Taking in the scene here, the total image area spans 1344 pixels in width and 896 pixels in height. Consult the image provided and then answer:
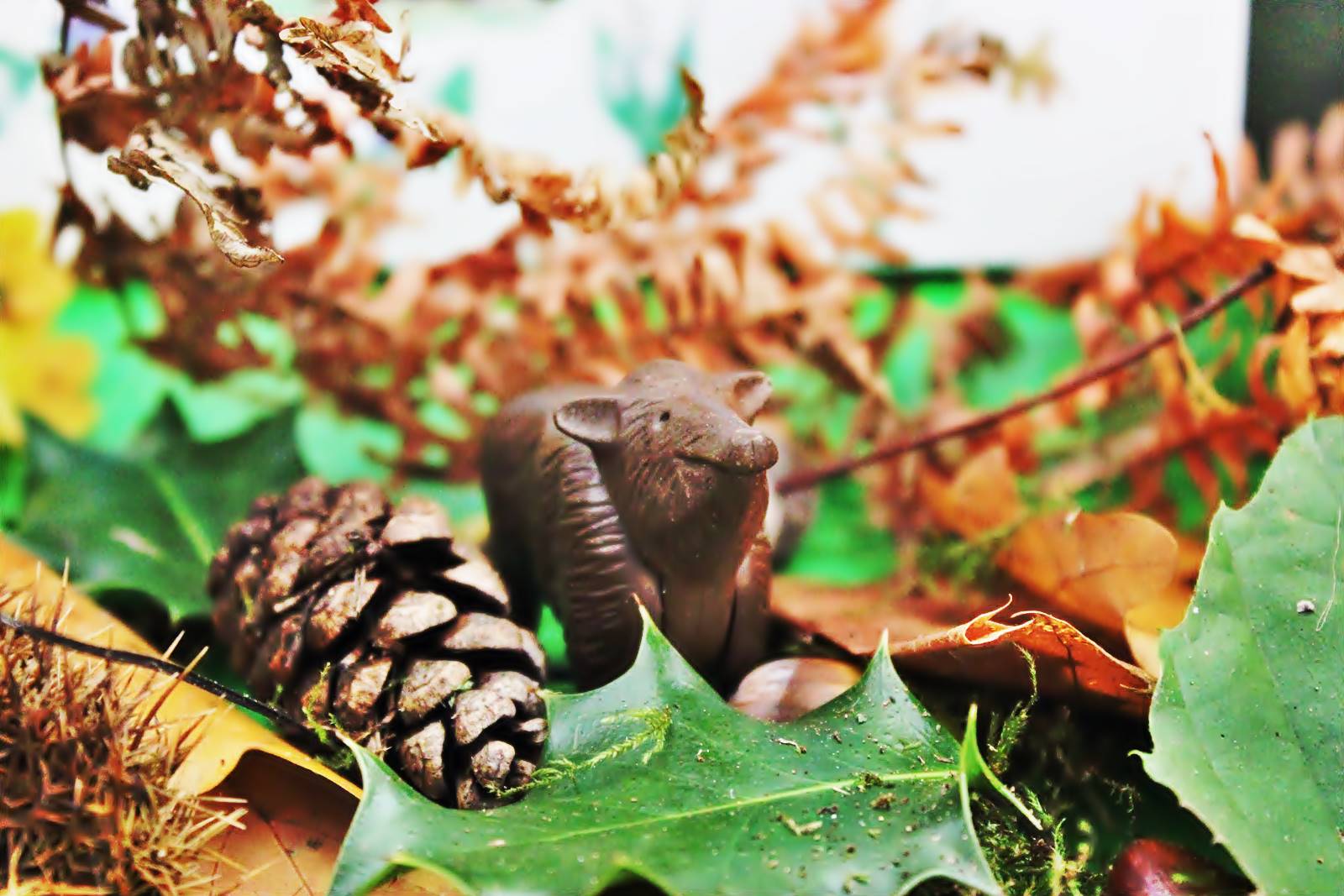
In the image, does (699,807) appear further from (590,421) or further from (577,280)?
(577,280)

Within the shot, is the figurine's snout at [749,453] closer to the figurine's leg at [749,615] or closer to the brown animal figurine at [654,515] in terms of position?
the brown animal figurine at [654,515]

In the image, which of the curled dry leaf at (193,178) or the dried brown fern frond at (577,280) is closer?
the curled dry leaf at (193,178)

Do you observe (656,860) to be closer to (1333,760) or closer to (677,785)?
(677,785)

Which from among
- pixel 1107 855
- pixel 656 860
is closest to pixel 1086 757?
pixel 1107 855

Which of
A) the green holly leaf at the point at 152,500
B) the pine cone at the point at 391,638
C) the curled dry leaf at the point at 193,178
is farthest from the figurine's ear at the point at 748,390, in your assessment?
the green holly leaf at the point at 152,500

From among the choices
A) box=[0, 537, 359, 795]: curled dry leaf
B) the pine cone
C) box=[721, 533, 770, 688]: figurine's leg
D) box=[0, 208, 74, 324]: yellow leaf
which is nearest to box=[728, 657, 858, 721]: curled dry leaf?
box=[721, 533, 770, 688]: figurine's leg

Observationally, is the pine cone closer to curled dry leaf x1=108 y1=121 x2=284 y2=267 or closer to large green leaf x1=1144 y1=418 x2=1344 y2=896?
curled dry leaf x1=108 y1=121 x2=284 y2=267
